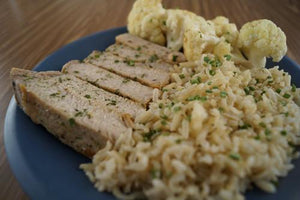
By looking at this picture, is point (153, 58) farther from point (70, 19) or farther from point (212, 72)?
point (70, 19)

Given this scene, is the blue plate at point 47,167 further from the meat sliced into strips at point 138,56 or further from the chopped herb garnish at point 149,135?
the meat sliced into strips at point 138,56

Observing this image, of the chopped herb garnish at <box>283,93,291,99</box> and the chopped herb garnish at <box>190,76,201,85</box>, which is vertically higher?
the chopped herb garnish at <box>190,76,201,85</box>

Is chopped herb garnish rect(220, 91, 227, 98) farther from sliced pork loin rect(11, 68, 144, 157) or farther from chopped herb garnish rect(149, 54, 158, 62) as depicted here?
chopped herb garnish rect(149, 54, 158, 62)

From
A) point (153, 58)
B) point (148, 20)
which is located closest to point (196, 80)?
point (153, 58)

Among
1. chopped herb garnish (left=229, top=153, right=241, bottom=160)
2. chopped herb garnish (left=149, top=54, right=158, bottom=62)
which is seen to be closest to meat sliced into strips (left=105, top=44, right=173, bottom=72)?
chopped herb garnish (left=149, top=54, right=158, bottom=62)

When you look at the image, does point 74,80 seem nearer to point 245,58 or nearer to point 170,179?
point 170,179

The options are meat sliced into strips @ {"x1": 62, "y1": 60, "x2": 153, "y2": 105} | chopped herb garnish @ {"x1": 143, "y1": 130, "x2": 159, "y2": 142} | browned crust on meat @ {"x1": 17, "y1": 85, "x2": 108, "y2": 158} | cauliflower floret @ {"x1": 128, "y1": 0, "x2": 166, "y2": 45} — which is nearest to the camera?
chopped herb garnish @ {"x1": 143, "y1": 130, "x2": 159, "y2": 142}

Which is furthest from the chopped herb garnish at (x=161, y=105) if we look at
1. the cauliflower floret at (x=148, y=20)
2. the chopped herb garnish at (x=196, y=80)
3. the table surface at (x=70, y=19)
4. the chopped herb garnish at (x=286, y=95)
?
the table surface at (x=70, y=19)
